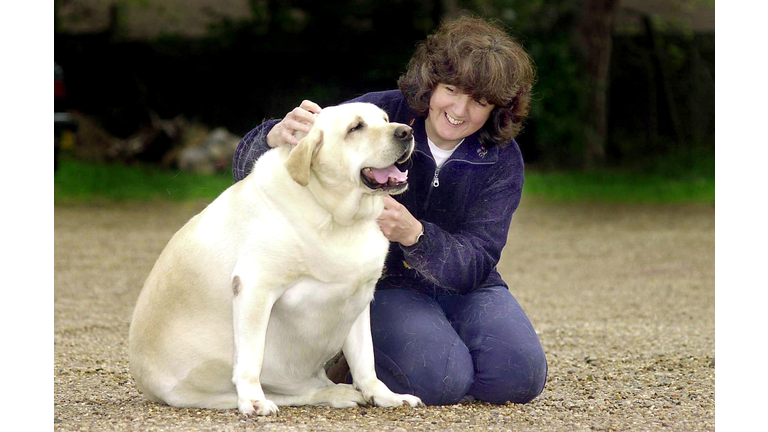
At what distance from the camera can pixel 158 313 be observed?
353 cm

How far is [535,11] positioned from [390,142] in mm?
11967

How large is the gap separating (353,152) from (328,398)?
3.34ft

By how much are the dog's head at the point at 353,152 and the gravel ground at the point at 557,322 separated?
889 millimetres

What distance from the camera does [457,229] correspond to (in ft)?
13.5

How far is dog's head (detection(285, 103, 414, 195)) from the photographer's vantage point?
10.8ft

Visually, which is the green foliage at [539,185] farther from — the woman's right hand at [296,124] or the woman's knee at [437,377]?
the woman's right hand at [296,124]

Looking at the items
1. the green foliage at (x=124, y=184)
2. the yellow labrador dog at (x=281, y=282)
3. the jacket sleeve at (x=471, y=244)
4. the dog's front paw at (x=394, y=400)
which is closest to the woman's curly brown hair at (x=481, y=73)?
the jacket sleeve at (x=471, y=244)

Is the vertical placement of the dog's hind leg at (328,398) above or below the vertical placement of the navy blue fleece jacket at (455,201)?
below

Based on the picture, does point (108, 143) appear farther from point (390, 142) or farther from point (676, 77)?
point (390, 142)

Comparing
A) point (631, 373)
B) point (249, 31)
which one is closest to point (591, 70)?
point (249, 31)

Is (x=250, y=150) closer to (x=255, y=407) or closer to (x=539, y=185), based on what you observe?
(x=255, y=407)

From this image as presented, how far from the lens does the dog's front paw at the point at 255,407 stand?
327cm

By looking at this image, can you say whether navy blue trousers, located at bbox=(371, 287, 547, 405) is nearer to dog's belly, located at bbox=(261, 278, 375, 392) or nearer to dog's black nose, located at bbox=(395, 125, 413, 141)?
dog's belly, located at bbox=(261, 278, 375, 392)

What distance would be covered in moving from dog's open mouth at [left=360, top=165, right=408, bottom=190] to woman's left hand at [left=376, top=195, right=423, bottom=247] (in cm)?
22
